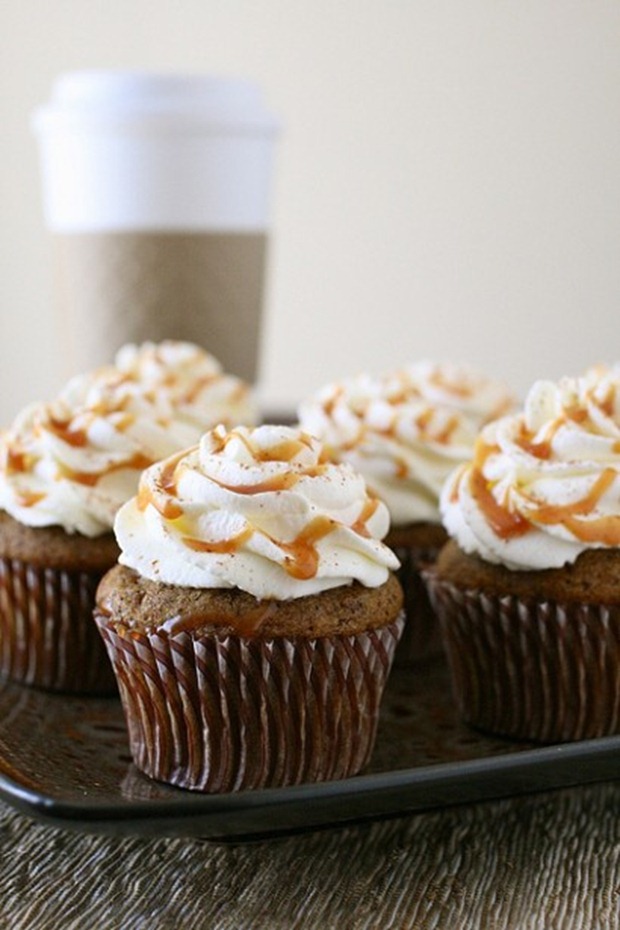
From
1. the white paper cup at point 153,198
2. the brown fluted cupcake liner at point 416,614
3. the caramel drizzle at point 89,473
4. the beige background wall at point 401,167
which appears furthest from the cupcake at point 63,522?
the beige background wall at point 401,167

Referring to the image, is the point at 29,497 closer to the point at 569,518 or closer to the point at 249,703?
the point at 249,703

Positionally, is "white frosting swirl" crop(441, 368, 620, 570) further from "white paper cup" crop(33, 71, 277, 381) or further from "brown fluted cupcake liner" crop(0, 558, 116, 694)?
"white paper cup" crop(33, 71, 277, 381)

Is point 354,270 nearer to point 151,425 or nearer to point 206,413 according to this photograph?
point 206,413

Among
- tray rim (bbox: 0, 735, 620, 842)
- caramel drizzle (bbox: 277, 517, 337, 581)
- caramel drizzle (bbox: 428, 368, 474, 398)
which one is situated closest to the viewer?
tray rim (bbox: 0, 735, 620, 842)

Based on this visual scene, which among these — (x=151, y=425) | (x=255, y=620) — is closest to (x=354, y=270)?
(x=151, y=425)

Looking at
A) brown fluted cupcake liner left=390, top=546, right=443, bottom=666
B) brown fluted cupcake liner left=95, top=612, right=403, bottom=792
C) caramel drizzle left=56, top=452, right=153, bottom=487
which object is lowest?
brown fluted cupcake liner left=390, top=546, right=443, bottom=666

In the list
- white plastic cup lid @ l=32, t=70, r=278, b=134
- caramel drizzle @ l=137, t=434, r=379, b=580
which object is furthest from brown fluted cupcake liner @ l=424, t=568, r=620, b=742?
white plastic cup lid @ l=32, t=70, r=278, b=134
